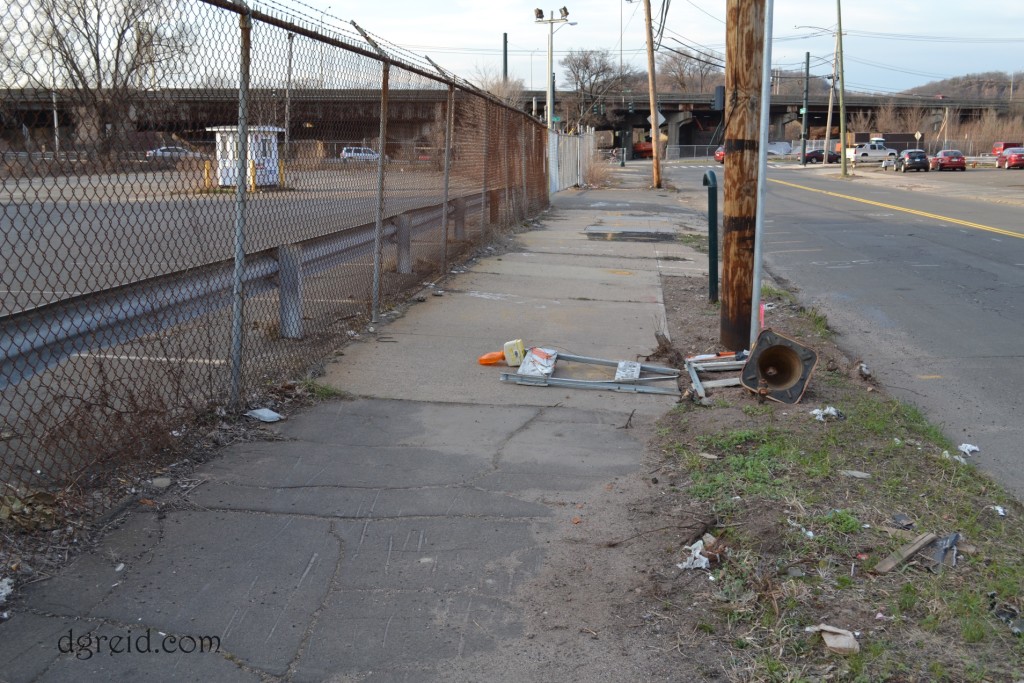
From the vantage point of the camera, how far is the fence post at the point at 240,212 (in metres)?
5.38

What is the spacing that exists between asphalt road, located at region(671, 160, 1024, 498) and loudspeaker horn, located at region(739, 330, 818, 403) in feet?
3.43

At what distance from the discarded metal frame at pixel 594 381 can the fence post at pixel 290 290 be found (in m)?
1.71

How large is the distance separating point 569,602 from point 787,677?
0.94 meters

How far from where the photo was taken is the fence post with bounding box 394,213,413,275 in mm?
9995

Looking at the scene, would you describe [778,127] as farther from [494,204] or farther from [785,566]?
[785,566]

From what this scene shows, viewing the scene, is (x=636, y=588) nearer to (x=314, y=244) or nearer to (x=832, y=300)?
(x=314, y=244)

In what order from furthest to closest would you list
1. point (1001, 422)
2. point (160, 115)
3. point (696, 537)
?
point (1001, 422)
point (160, 115)
point (696, 537)

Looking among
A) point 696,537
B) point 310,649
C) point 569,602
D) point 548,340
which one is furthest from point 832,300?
point 310,649

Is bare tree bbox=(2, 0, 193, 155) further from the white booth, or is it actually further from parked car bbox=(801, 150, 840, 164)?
parked car bbox=(801, 150, 840, 164)

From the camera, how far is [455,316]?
949 centimetres

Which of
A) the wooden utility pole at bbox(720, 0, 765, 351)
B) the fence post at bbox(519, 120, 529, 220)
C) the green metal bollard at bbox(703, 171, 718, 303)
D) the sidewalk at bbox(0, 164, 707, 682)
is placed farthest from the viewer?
the fence post at bbox(519, 120, 529, 220)

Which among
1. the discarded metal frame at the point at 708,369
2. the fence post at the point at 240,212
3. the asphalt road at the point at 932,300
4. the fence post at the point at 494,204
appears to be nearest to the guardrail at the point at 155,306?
the fence post at the point at 240,212

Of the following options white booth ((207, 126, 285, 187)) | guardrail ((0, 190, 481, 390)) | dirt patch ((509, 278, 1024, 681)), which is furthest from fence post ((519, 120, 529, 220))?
dirt patch ((509, 278, 1024, 681))

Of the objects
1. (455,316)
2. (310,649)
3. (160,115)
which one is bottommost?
(310,649)
